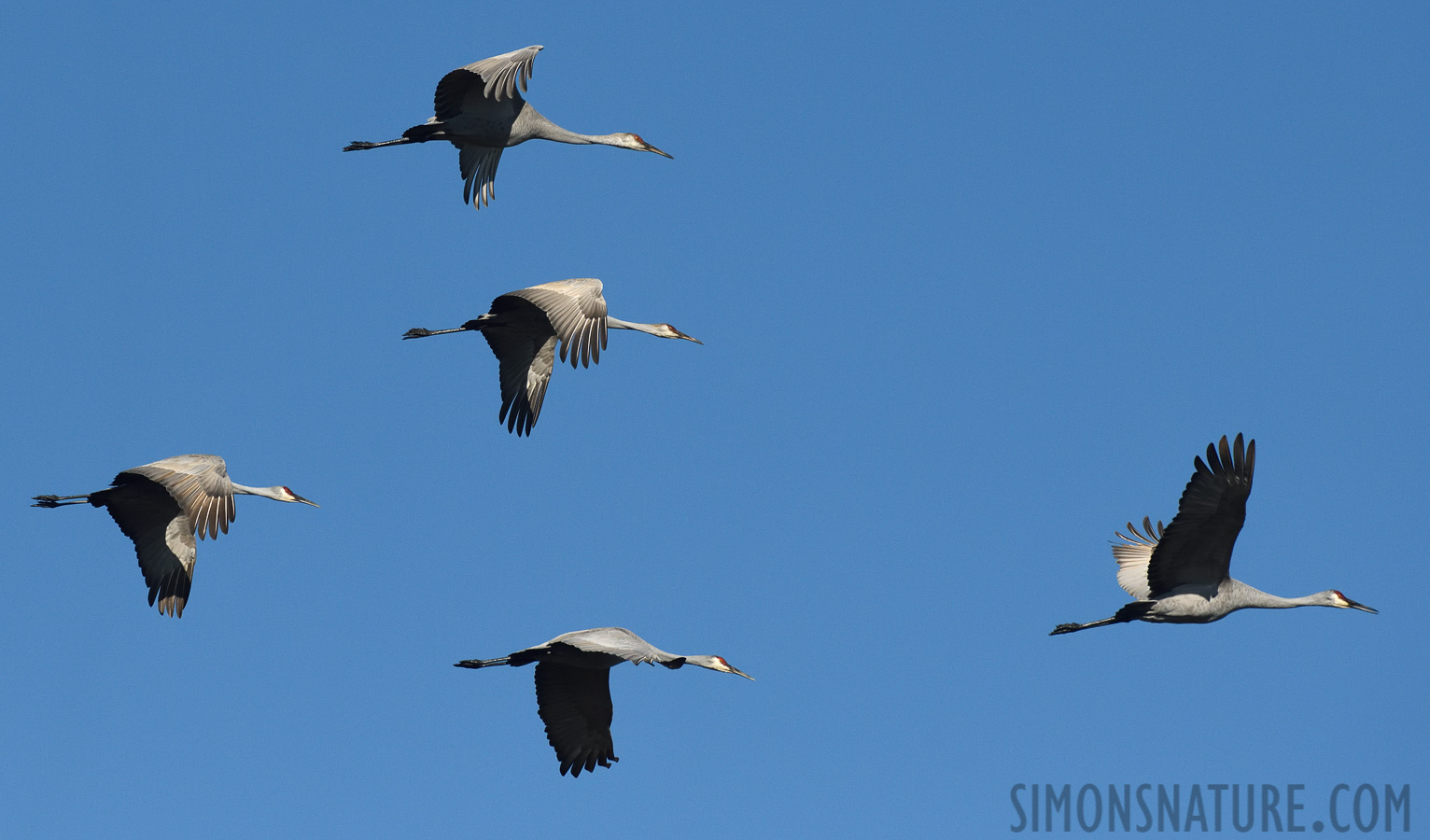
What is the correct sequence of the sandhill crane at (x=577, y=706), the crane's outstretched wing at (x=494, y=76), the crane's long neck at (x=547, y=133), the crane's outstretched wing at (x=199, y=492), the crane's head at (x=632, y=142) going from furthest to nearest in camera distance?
the crane's head at (x=632, y=142)
the crane's long neck at (x=547, y=133)
the crane's outstretched wing at (x=494, y=76)
the sandhill crane at (x=577, y=706)
the crane's outstretched wing at (x=199, y=492)

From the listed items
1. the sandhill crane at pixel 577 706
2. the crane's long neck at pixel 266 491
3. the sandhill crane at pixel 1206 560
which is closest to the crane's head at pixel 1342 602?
the sandhill crane at pixel 1206 560

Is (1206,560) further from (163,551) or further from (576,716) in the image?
(163,551)

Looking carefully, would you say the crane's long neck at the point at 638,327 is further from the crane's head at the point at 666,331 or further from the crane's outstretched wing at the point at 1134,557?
the crane's outstretched wing at the point at 1134,557

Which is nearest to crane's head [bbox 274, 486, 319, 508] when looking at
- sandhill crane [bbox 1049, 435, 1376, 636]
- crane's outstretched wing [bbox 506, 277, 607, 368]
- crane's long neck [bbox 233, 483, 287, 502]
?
crane's long neck [bbox 233, 483, 287, 502]

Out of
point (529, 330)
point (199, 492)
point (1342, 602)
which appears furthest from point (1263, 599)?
point (199, 492)

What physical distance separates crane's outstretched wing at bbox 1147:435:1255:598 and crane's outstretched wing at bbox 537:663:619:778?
6.10m

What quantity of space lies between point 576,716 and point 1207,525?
7.11 metres

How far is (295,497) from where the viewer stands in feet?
74.0

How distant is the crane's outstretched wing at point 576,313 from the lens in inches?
795

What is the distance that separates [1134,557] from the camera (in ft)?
75.8

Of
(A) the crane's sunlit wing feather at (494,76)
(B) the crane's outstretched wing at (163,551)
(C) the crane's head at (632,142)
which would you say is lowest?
(B) the crane's outstretched wing at (163,551)

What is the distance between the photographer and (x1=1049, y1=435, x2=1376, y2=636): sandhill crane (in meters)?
18.2

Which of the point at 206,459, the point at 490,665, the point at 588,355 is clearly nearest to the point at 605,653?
the point at 490,665

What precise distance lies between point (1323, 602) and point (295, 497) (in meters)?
12.0
